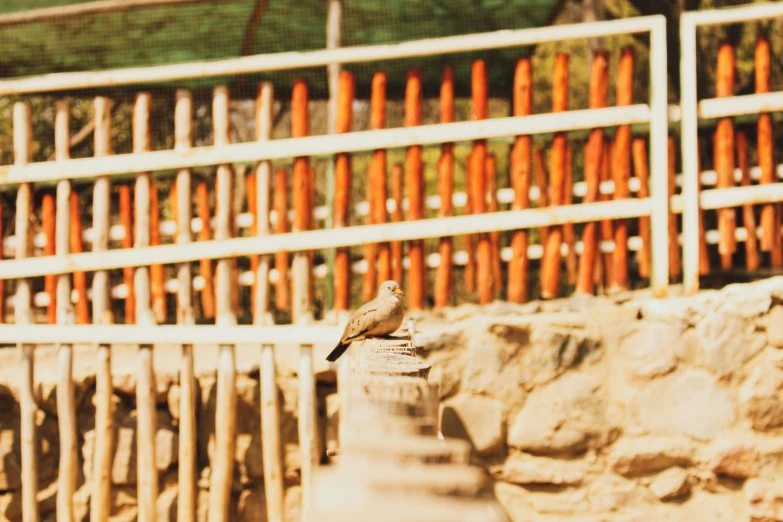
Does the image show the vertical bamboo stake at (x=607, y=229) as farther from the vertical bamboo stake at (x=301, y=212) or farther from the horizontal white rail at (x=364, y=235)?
the vertical bamboo stake at (x=301, y=212)

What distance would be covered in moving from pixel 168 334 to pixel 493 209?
7.81 ft

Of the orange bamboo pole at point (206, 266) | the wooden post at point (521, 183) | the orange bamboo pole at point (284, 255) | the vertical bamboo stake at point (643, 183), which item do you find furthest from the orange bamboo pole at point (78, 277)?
the vertical bamboo stake at point (643, 183)

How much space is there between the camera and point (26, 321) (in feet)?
20.2

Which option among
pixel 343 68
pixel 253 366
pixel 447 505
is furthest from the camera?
pixel 343 68

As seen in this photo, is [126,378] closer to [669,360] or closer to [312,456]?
[312,456]

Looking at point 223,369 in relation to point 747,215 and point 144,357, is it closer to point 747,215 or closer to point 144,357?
point 144,357

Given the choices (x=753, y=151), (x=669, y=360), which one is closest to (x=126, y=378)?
(x=669, y=360)

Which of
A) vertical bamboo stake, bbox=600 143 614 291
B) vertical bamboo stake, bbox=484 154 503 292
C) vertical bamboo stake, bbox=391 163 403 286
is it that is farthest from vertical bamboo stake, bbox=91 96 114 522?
vertical bamboo stake, bbox=600 143 614 291

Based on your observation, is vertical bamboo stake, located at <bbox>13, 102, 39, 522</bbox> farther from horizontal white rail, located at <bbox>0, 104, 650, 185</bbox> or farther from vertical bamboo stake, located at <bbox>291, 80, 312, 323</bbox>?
vertical bamboo stake, located at <bbox>291, 80, 312, 323</bbox>

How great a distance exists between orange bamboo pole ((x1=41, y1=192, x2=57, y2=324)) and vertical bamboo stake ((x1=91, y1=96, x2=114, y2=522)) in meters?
0.25

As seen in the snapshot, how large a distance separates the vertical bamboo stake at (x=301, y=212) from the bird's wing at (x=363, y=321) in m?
1.21

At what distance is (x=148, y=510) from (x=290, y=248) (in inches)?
78.7

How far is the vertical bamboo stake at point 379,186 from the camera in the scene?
19.7ft

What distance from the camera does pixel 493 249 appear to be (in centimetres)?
603
